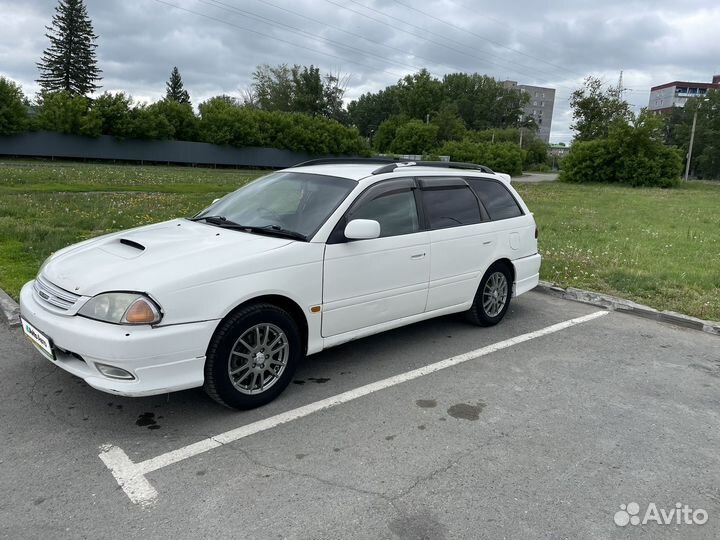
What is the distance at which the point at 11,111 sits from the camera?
3294 centimetres

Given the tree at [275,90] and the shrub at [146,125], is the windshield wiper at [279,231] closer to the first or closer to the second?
the shrub at [146,125]

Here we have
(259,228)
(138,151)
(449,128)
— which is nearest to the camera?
(259,228)

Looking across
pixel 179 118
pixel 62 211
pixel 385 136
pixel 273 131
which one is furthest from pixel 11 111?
pixel 385 136

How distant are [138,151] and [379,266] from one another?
3835cm

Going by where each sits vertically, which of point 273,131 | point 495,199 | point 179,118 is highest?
point 179,118

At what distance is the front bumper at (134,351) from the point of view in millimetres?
3193

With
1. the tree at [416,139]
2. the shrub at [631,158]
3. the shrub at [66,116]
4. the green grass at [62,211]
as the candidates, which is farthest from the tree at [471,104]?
the green grass at [62,211]

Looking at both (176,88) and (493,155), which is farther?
(176,88)

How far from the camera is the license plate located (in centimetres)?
352

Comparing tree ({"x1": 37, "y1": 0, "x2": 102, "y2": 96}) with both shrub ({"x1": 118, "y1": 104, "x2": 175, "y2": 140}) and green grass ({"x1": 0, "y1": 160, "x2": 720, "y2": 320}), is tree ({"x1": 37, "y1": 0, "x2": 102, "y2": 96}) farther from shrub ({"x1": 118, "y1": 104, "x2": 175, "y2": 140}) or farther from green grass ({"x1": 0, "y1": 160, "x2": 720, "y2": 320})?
green grass ({"x1": 0, "y1": 160, "x2": 720, "y2": 320})

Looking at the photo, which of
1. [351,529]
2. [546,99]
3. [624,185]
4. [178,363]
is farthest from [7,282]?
[546,99]

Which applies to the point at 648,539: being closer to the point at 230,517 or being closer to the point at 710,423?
the point at 710,423

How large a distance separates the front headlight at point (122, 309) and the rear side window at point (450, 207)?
2567 millimetres

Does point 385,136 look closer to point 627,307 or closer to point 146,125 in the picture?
point 146,125
